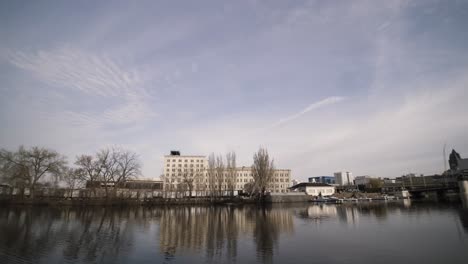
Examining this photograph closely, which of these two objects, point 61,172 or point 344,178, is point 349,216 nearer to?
point 61,172

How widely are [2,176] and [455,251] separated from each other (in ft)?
213

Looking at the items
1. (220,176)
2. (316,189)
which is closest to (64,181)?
(220,176)

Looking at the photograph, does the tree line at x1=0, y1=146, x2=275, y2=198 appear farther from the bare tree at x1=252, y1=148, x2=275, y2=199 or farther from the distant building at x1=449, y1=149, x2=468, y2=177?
the distant building at x1=449, y1=149, x2=468, y2=177

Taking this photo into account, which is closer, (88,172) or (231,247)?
(231,247)

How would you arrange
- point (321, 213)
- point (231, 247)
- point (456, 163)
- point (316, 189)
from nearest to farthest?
point (231, 247)
point (321, 213)
point (316, 189)
point (456, 163)

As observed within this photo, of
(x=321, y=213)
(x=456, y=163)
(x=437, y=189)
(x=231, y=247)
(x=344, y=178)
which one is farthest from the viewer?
(x=344, y=178)

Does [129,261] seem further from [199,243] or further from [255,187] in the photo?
[255,187]

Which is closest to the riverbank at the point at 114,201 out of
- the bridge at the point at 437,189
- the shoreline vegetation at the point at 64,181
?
the shoreline vegetation at the point at 64,181

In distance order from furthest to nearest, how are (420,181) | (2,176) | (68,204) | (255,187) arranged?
(420,181) → (255,187) → (68,204) → (2,176)

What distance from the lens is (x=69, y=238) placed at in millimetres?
18234

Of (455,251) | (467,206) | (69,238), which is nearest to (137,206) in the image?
(69,238)

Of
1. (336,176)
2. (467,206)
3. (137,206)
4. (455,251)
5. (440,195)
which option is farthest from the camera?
(336,176)

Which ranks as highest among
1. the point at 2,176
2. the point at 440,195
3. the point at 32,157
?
the point at 32,157

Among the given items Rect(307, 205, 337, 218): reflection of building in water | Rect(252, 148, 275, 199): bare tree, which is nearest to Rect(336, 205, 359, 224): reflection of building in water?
Rect(307, 205, 337, 218): reflection of building in water
